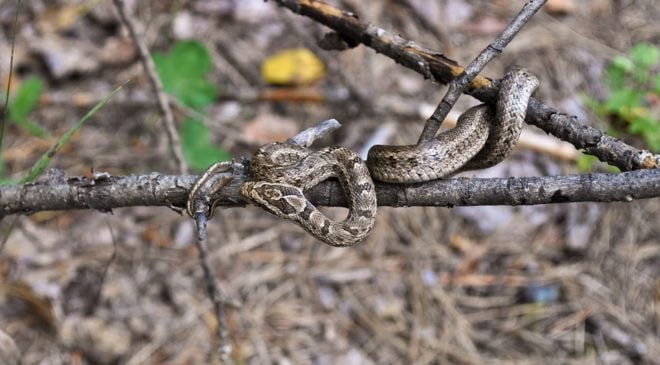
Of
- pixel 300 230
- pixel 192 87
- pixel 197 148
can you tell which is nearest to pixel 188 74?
pixel 192 87

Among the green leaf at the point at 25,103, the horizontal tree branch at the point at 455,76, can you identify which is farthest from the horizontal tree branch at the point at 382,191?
the green leaf at the point at 25,103

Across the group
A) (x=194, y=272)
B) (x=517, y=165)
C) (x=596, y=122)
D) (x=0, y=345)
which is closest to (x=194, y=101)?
(x=194, y=272)

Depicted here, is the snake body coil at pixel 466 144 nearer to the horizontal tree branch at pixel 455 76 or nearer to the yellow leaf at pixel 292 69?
the horizontal tree branch at pixel 455 76

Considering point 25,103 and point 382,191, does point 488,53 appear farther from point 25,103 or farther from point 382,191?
point 25,103

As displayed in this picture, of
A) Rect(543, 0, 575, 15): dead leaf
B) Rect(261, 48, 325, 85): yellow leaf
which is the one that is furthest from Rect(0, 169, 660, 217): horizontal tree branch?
Rect(543, 0, 575, 15): dead leaf

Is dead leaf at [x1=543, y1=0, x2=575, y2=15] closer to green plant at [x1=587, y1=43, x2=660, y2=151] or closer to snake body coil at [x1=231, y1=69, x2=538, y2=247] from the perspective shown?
green plant at [x1=587, y1=43, x2=660, y2=151]

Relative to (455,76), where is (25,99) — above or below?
above

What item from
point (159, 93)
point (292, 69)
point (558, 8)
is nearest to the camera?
point (159, 93)
